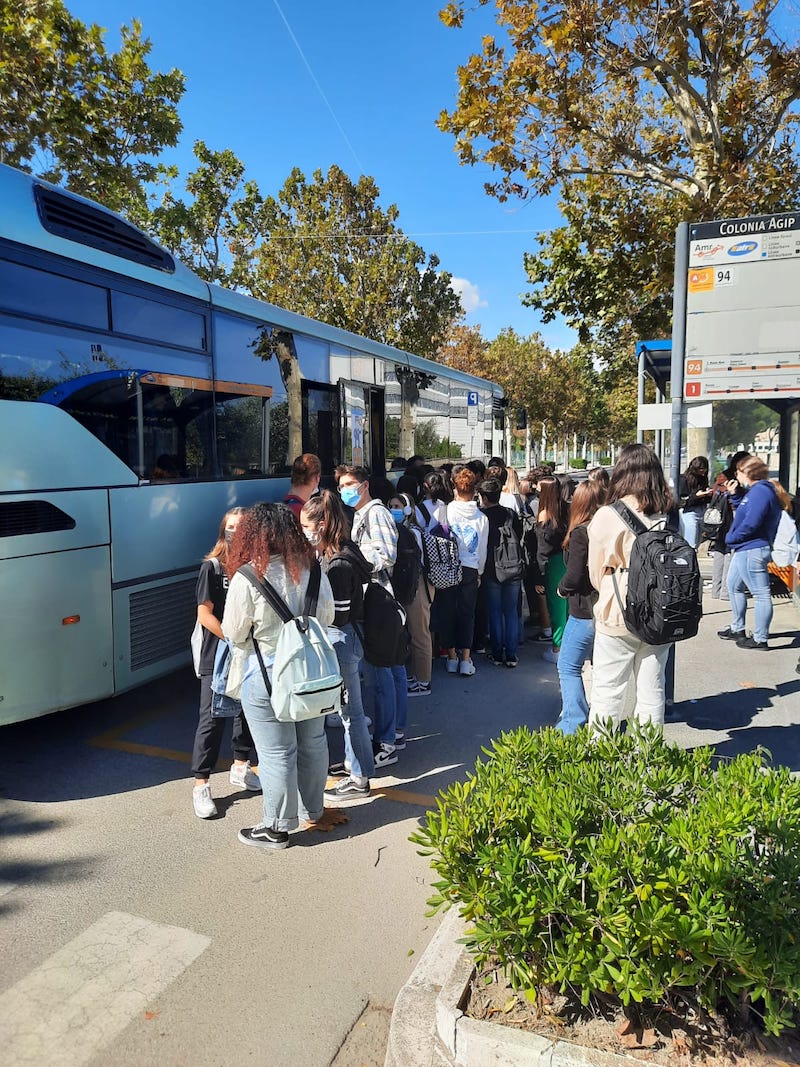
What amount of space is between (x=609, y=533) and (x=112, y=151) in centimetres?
1153

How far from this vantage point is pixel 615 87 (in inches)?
411

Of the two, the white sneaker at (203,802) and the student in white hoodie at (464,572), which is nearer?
the white sneaker at (203,802)

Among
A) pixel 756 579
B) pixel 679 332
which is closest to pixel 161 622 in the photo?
pixel 679 332

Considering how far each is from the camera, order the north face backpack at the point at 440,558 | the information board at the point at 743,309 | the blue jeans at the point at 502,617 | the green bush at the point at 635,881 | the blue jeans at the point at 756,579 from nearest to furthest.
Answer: the green bush at the point at 635,881, the information board at the point at 743,309, the north face backpack at the point at 440,558, the blue jeans at the point at 502,617, the blue jeans at the point at 756,579

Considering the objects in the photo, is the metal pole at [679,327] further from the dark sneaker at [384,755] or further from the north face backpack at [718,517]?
the north face backpack at [718,517]

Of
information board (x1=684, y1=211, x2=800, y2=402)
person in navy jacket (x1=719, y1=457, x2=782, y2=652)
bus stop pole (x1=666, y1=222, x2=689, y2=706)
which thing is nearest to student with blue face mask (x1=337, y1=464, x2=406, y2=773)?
bus stop pole (x1=666, y1=222, x2=689, y2=706)

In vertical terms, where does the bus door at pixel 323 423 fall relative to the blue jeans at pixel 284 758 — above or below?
above

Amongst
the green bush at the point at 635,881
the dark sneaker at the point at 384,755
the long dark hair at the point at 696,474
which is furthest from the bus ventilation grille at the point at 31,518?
the long dark hair at the point at 696,474

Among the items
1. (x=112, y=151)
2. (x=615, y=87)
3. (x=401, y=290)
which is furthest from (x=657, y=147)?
(x=401, y=290)

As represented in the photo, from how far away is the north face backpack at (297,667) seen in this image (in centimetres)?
355

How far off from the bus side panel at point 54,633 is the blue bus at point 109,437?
10mm

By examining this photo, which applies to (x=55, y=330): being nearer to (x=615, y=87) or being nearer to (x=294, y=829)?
(x=294, y=829)

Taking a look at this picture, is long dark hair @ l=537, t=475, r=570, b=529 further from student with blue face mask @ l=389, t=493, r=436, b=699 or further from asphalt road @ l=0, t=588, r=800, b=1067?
asphalt road @ l=0, t=588, r=800, b=1067

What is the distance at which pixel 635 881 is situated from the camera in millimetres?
2213
